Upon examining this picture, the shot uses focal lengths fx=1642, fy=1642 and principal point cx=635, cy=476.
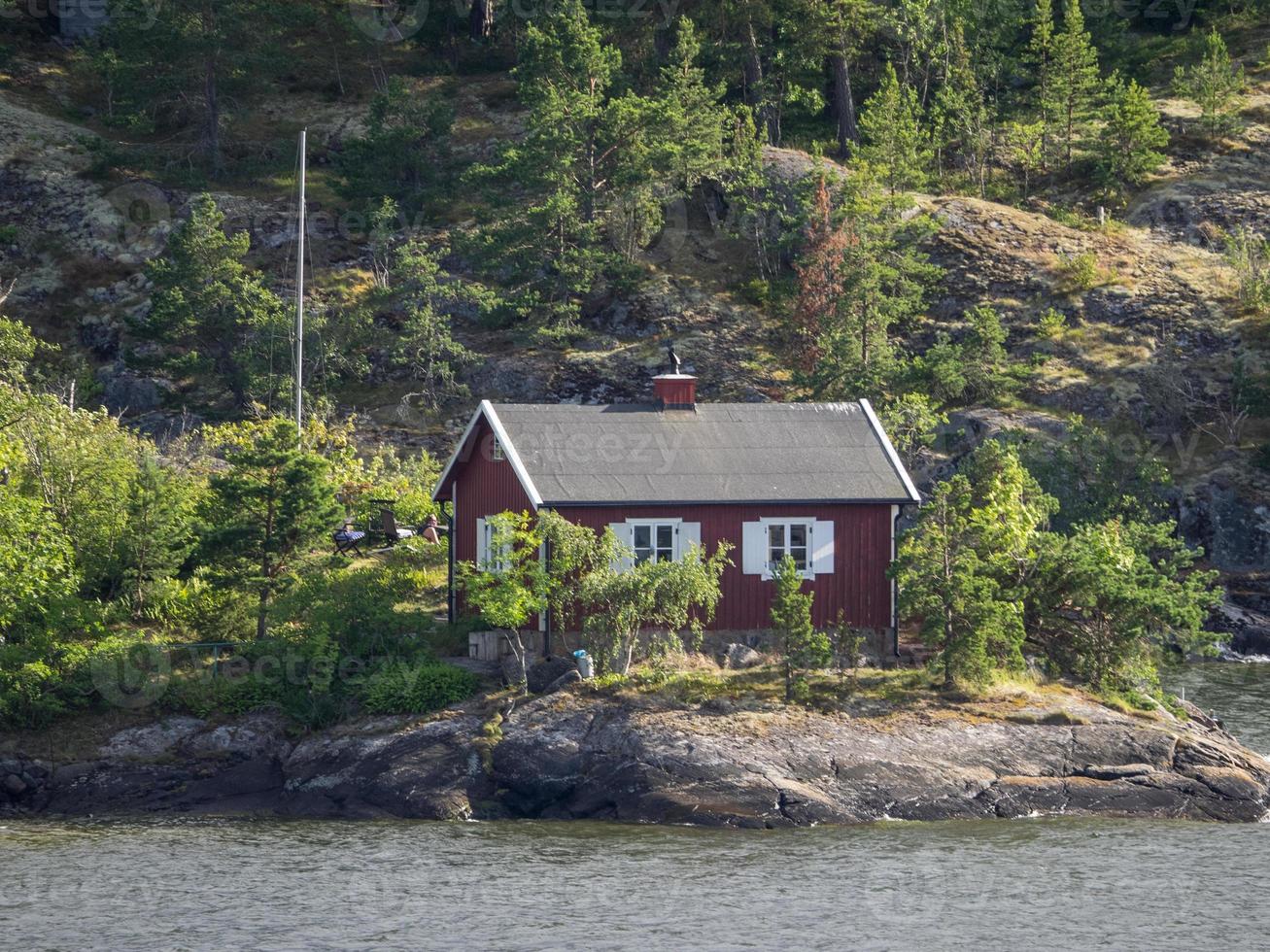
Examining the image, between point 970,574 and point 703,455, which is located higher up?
point 703,455

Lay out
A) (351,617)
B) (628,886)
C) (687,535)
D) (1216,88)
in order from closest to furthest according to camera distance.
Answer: (628,886), (351,617), (687,535), (1216,88)

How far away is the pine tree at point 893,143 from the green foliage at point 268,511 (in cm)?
3057

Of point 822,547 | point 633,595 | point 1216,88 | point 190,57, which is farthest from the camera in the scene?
point 1216,88

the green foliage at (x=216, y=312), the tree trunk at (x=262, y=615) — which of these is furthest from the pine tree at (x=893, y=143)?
the tree trunk at (x=262, y=615)

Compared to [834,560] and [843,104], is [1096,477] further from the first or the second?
[843,104]

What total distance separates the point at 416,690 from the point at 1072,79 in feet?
145

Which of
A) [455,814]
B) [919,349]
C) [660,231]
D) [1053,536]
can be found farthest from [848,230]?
[455,814]

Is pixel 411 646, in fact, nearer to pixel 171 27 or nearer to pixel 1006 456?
pixel 1006 456

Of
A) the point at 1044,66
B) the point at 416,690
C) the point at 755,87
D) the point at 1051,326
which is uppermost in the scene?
the point at 1044,66

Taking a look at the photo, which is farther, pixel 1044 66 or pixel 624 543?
pixel 1044 66

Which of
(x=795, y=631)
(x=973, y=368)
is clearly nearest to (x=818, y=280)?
(x=973, y=368)

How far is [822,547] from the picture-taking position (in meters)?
32.9

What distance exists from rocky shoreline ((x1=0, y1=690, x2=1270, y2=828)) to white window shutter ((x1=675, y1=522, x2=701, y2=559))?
381cm

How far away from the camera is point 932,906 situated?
23609 millimetres
